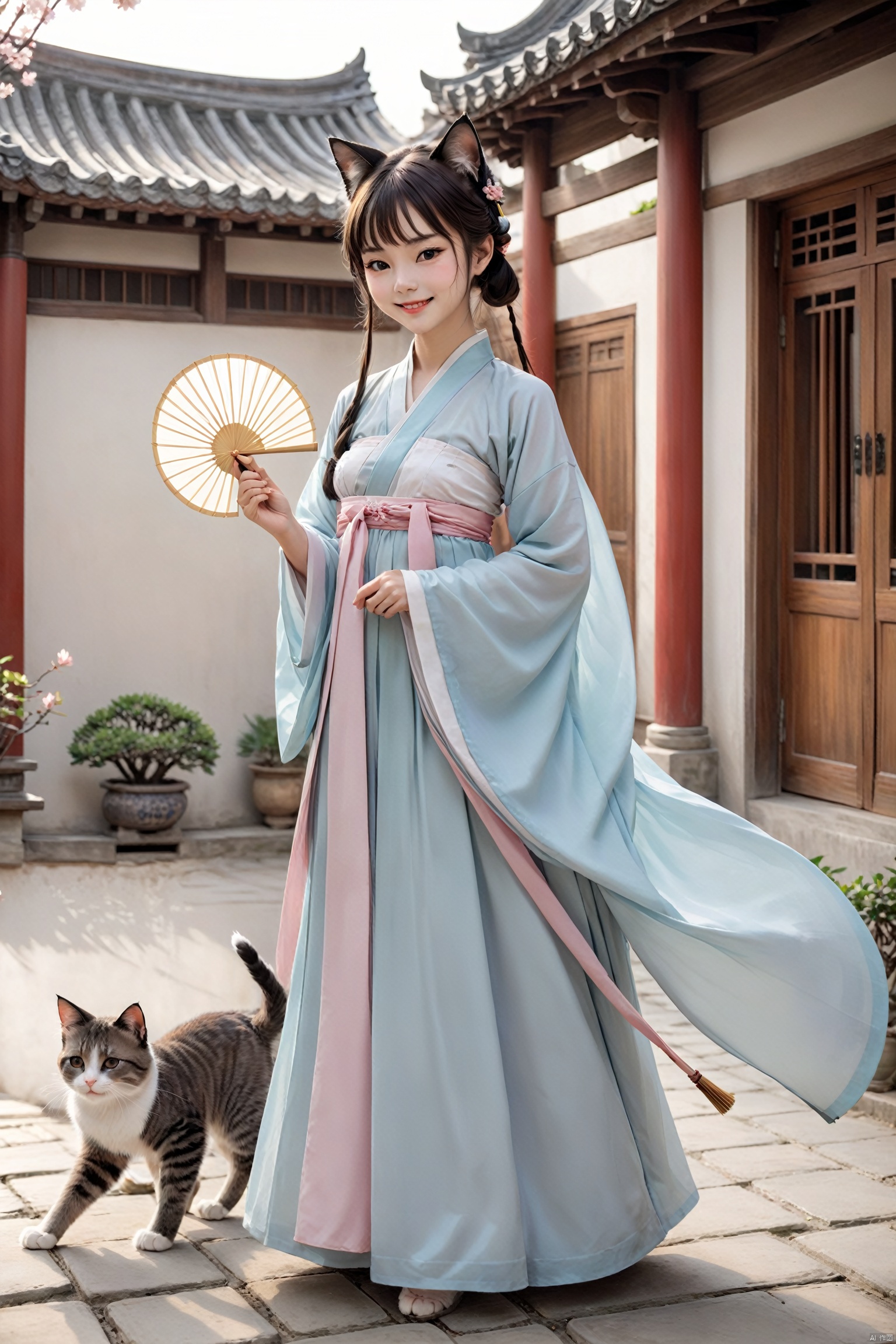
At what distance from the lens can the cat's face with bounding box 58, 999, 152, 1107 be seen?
3.16 meters

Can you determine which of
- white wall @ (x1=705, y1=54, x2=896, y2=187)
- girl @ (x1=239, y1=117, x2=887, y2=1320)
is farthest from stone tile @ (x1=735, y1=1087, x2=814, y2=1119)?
white wall @ (x1=705, y1=54, x2=896, y2=187)

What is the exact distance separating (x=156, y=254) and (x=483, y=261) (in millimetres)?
7016

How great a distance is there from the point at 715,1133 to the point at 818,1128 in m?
0.33

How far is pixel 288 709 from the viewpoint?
3.08 m

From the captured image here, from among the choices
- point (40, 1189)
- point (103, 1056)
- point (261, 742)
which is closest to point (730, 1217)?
point (103, 1056)

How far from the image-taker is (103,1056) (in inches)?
125

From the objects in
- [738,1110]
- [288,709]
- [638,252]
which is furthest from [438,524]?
[638,252]

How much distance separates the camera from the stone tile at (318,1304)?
267 cm

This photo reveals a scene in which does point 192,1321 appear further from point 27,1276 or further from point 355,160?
point 355,160

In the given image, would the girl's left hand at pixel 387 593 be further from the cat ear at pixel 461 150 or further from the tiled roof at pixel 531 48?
the tiled roof at pixel 531 48

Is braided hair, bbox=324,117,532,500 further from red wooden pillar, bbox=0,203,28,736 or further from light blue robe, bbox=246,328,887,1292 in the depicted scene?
red wooden pillar, bbox=0,203,28,736

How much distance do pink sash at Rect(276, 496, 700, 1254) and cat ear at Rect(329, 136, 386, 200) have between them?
0.65 m

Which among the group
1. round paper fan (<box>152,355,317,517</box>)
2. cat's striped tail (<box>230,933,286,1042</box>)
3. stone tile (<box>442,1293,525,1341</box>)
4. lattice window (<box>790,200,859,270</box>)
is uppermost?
lattice window (<box>790,200,859,270</box>)

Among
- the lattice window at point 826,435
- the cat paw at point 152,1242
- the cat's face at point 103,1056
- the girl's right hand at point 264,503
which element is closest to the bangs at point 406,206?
the girl's right hand at point 264,503
